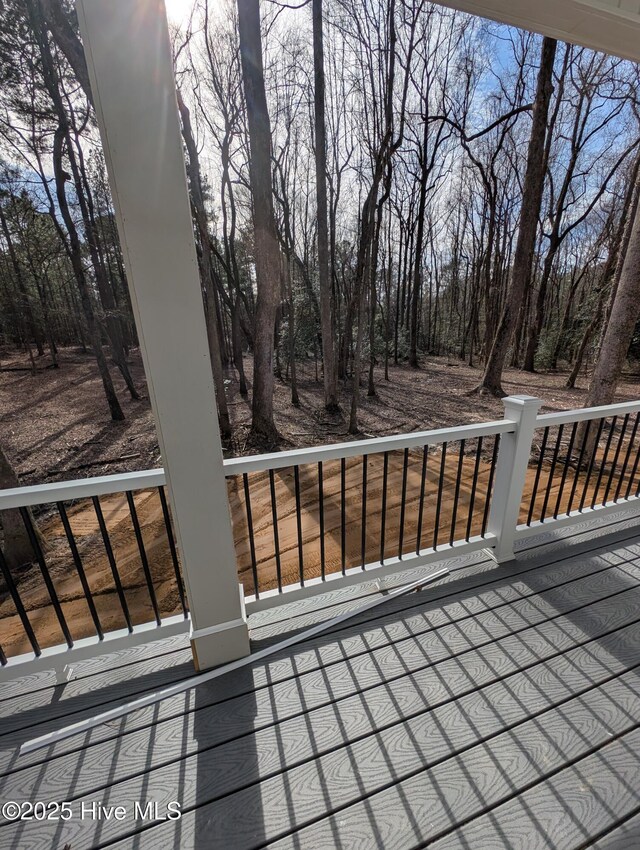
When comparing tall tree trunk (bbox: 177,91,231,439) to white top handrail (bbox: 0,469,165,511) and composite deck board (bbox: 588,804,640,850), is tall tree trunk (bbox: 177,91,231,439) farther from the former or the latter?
composite deck board (bbox: 588,804,640,850)

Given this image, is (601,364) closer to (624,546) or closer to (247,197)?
(624,546)

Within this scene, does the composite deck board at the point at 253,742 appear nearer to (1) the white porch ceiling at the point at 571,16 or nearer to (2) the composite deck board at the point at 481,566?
(2) the composite deck board at the point at 481,566

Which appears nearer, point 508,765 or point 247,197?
point 508,765

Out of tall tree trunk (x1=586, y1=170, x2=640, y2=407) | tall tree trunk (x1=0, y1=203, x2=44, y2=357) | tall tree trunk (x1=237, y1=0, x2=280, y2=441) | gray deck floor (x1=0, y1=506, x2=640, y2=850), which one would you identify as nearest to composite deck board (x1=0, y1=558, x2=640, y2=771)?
gray deck floor (x1=0, y1=506, x2=640, y2=850)

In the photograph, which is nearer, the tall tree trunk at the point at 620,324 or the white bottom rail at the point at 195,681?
the white bottom rail at the point at 195,681

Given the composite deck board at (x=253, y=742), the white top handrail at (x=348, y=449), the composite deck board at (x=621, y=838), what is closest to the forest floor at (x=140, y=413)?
the white top handrail at (x=348, y=449)

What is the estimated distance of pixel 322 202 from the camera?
293 inches

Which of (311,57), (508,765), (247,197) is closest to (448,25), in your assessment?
(311,57)

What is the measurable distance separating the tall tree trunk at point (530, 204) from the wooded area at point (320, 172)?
0.03 m

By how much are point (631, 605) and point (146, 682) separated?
7.68 feet

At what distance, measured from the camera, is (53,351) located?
12273 millimetres

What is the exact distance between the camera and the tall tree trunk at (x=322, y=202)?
6.37 metres

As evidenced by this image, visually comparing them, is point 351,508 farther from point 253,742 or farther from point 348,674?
point 253,742

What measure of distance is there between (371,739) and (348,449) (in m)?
1.07
